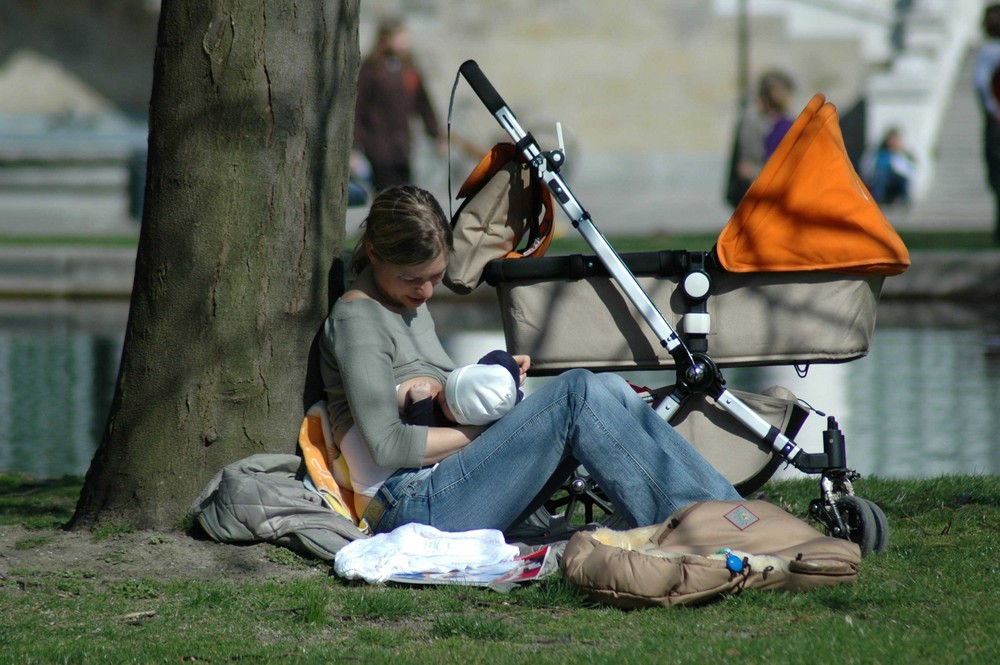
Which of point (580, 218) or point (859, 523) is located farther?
point (580, 218)

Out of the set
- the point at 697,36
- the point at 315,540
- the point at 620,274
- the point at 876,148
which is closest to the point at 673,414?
the point at 620,274

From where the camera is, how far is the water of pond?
6727 millimetres

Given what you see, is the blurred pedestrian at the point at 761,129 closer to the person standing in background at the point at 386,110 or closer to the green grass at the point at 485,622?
the person standing in background at the point at 386,110

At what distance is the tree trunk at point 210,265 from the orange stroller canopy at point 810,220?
4.54ft

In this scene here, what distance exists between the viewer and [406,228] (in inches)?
160

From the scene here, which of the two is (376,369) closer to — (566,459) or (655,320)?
(566,459)

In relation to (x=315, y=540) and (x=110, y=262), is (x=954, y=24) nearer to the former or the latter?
(x=110, y=262)

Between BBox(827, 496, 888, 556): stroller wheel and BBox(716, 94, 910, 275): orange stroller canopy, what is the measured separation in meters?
0.69

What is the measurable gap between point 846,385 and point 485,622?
18.0 ft

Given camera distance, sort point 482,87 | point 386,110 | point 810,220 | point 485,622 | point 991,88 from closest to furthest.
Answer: point 485,622, point 810,220, point 482,87, point 991,88, point 386,110

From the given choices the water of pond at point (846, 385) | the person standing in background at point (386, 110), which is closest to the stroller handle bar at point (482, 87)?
the water of pond at point (846, 385)

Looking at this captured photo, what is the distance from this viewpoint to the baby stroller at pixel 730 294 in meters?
4.21

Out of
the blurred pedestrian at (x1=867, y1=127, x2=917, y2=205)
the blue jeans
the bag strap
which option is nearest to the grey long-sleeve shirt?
the blue jeans

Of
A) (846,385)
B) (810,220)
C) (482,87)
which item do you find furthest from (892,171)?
(810,220)
